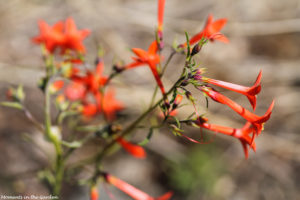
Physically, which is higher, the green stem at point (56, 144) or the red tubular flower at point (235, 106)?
the red tubular flower at point (235, 106)

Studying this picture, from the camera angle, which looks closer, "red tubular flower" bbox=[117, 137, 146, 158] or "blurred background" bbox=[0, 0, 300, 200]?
"red tubular flower" bbox=[117, 137, 146, 158]

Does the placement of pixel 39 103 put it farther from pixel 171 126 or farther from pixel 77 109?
pixel 171 126

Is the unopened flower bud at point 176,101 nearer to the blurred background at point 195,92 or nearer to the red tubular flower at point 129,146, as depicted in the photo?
the red tubular flower at point 129,146

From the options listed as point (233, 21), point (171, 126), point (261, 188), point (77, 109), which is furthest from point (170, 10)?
point (171, 126)

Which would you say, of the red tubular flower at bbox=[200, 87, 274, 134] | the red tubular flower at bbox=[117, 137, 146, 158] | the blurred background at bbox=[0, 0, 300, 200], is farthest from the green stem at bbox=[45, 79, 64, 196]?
the blurred background at bbox=[0, 0, 300, 200]

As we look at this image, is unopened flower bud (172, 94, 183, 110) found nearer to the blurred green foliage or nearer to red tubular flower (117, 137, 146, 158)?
red tubular flower (117, 137, 146, 158)

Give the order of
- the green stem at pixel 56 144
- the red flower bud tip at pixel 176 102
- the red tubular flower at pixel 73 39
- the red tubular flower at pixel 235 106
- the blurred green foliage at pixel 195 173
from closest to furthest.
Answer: the red tubular flower at pixel 235 106
the red flower bud tip at pixel 176 102
the green stem at pixel 56 144
the red tubular flower at pixel 73 39
the blurred green foliage at pixel 195 173

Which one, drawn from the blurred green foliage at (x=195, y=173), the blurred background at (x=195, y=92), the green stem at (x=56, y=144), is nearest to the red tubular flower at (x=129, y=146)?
the green stem at (x=56, y=144)

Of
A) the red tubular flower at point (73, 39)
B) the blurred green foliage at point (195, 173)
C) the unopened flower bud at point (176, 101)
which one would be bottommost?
the blurred green foliage at point (195, 173)

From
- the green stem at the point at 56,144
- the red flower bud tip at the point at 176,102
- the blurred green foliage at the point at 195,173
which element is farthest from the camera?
the blurred green foliage at the point at 195,173
